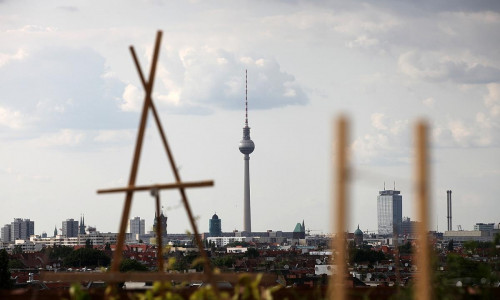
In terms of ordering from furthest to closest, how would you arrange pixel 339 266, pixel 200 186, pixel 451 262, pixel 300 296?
pixel 451 262, pixel 300 296, pixel 200 186, pixel 339 266

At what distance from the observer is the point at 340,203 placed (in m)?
7.70

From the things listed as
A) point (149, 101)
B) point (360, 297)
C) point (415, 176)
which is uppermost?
point (149, 101)

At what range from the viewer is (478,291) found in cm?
1066

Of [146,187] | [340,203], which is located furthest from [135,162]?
[340,203]

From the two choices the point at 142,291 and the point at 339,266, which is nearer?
the point at 339,266

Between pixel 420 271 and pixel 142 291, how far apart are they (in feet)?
12.8

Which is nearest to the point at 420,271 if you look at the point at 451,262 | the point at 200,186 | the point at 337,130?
the point at 337,130

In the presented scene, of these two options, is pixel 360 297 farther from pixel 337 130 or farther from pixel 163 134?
pixel 337 130

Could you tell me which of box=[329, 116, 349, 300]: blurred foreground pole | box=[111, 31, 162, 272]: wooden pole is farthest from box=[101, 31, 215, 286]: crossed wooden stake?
box=[329, 116, 349, 300]: blurred foreground pole

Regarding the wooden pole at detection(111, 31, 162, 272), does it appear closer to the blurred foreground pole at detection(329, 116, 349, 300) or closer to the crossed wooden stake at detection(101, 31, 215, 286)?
the crossed wooden stake at detection(101, 31, 215, 286)

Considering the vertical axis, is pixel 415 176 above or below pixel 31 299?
above

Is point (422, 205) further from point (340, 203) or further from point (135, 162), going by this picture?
point (135, 162)

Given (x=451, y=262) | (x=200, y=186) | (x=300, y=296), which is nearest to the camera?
(x=200, y=186)

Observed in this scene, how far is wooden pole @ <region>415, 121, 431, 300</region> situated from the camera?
779 cm
